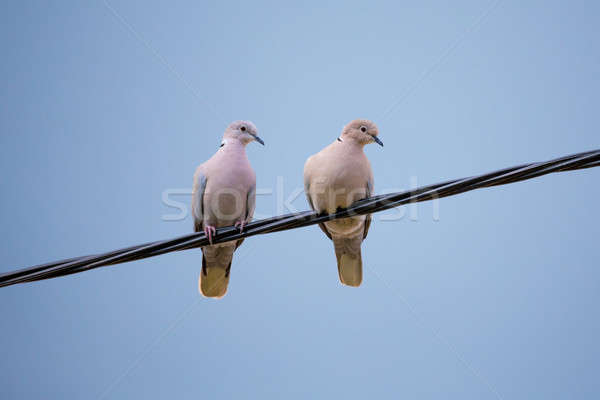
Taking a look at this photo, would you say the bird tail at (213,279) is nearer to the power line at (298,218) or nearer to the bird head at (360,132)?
the bird head at (360,132)

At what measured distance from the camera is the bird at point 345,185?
15.7 feet

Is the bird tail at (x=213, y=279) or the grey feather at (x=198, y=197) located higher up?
the grey feather at (x=198, y=197)

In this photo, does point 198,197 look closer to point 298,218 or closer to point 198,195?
point 198,195

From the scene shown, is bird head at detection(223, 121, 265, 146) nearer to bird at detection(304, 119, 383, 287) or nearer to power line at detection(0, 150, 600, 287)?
bird at detection(304, 119, 383, 287)

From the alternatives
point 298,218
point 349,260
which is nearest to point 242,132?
point 349,260

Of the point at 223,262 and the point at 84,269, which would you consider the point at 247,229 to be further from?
the point at 223,262

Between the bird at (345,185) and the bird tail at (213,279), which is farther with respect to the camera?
the bird tail at (213,279)

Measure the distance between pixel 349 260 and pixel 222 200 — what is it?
3.91ft

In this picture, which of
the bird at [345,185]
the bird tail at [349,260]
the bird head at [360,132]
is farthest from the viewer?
the bird tail at [349,260]

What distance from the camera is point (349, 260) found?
17.7 feet

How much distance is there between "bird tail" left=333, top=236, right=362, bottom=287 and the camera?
5305 millimetres

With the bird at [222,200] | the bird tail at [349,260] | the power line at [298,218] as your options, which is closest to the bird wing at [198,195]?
the bird at [222,200]

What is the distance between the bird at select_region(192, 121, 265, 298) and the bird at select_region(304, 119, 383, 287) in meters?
0.52

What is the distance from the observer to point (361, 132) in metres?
5.06
